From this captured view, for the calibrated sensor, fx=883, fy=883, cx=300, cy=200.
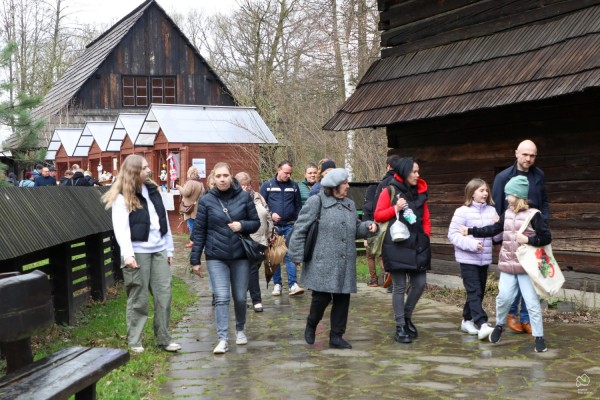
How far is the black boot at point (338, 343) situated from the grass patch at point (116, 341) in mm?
1555

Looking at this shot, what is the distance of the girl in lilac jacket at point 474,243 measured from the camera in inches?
348

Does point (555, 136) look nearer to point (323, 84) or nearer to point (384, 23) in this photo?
point (384, 23)

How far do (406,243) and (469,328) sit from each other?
3.98ft

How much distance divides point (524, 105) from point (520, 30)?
38.4 inches

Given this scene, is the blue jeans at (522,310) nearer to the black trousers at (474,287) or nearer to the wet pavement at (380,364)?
the wet pavement at (380,364)

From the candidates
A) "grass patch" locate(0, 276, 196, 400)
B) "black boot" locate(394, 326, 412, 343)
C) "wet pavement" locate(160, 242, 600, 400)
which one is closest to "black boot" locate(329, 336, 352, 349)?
"wet pavement" locate(160, 242, 600, 400)

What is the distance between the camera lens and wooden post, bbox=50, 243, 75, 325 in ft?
32.1

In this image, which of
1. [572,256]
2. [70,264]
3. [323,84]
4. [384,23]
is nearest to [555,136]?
[572,256]

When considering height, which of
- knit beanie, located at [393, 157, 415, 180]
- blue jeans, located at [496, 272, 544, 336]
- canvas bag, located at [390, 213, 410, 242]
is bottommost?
blue jeans, located at [496, 272, 544, 336]

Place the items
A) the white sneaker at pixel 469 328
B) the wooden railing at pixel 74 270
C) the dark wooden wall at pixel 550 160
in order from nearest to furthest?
the white sneaker at pixel 469 328
the wooden railing at pixel 74 270
the dark wooden wall at pixel 550 160

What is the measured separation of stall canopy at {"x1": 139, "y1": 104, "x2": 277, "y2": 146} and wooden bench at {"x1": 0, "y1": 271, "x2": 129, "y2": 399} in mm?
20412

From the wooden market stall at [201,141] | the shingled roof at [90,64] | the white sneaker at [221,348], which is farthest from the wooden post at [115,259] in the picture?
the shingled roof at [90,64]

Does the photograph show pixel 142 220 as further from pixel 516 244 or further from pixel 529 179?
pixel 529 179

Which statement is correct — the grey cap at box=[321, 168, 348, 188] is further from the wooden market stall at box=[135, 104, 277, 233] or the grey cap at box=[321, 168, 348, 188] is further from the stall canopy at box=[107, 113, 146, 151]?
the stall canopy at box=[107, 113, 146, 151]
